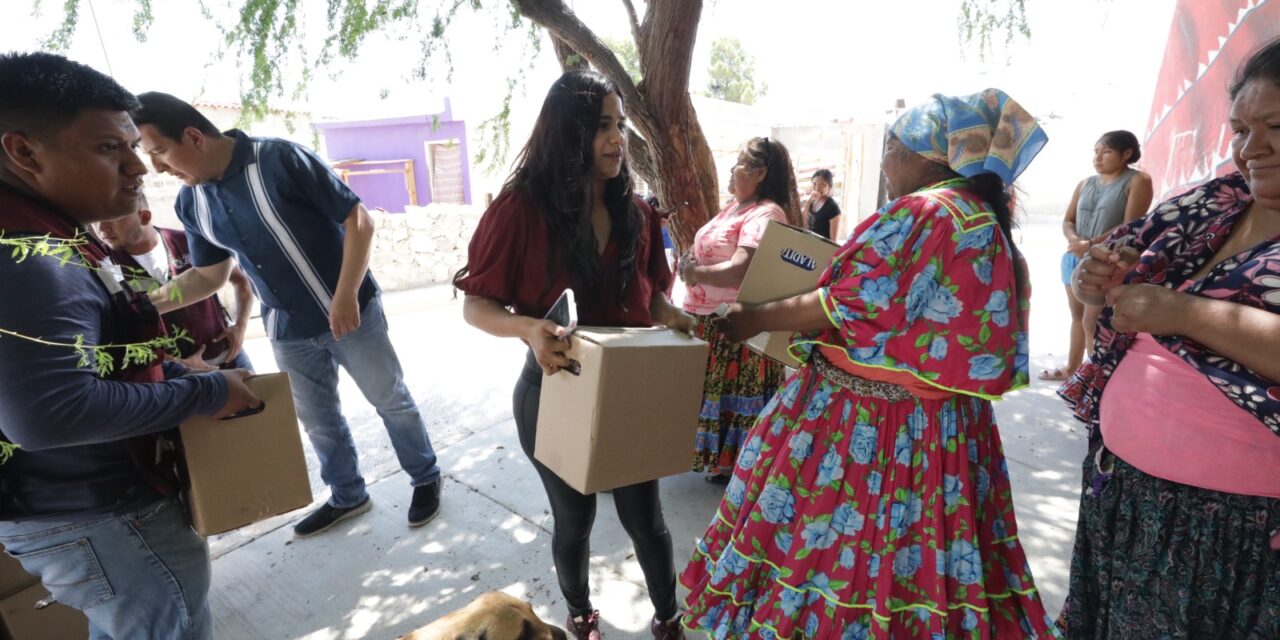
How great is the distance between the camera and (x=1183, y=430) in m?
1.28

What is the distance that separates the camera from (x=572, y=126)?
1.62m

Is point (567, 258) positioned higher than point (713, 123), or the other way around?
point (713, 123)

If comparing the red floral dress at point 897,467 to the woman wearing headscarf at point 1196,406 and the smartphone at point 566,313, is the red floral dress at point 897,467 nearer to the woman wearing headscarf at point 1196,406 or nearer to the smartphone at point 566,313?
the woman wearing headscarf at point 1196,406

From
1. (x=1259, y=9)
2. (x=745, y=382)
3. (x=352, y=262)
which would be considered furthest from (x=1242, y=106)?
(x=1259, y=9)

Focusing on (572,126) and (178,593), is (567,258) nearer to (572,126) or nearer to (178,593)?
(572,126)

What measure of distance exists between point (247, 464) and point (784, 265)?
1500mm

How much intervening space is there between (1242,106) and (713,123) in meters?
13.9

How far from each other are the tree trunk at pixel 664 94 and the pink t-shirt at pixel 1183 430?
2.46 m

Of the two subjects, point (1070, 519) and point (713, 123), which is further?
point (713, 123)

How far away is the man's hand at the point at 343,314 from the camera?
2.57m

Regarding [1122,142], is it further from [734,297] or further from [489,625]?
[489,625]

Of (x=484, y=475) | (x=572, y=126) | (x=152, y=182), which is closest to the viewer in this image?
(x=572, y=126)

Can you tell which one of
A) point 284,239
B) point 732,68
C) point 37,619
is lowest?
point 37,619

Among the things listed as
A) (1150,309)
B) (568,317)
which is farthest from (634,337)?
(1150,309)
